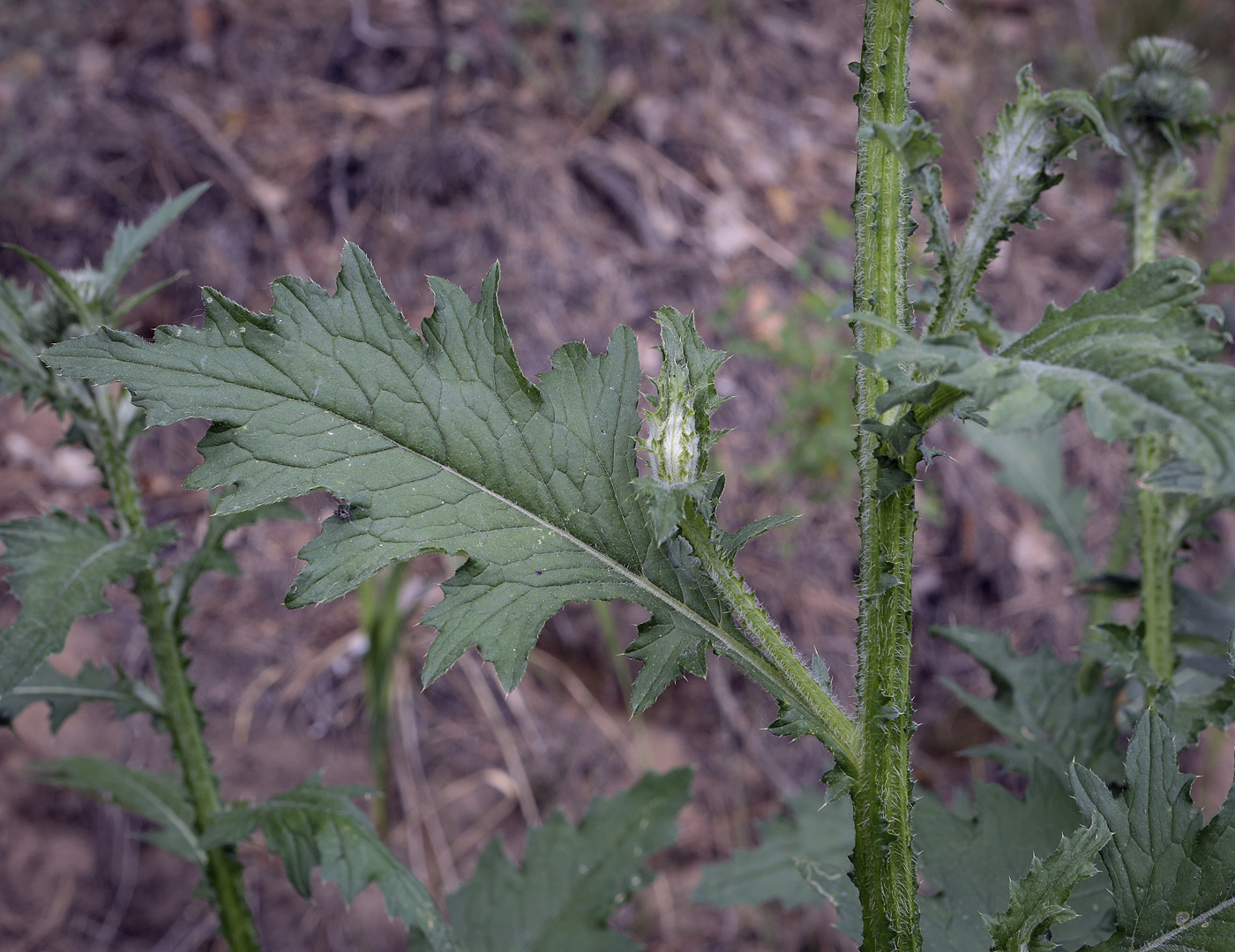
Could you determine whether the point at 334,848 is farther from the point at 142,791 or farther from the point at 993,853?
the point at 993,853

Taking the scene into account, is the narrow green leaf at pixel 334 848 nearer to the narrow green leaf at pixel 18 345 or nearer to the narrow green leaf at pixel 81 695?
the narrow green leaf at pixel 81 695

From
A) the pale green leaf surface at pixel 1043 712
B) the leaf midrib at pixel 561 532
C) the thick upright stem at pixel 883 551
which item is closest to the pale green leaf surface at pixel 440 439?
the leaf midrib at pixel 561 532

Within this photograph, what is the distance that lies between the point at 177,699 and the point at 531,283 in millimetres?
3027

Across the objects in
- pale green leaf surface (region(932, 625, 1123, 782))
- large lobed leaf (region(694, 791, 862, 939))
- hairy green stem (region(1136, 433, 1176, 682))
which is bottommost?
large lobed leaf (region(694, 791, 862, 939))

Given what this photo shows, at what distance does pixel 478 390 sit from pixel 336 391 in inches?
7.6

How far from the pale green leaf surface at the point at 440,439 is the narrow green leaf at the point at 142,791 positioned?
0.91m

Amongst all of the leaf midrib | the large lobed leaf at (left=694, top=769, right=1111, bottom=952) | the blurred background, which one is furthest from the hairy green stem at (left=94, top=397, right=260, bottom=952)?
the blurred background

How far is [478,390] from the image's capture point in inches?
49.9

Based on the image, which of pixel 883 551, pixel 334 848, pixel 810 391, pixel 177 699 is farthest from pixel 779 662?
pixel 810 391

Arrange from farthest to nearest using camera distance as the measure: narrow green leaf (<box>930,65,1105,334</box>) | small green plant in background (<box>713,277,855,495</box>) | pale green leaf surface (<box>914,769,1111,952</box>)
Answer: small green plant in background (<box>713,277,855,495</box>) < pale green leaf surface (<box>914,769,1111,952</box>) < narrow green leaf (<box>930,65,1105,334</box>)

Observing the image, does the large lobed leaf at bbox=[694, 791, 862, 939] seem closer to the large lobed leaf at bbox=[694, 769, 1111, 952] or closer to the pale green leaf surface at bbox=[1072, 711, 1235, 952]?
the large lobed leaf at bbox=[694, 769, 1111, 952]

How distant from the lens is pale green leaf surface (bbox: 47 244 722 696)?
1.19m

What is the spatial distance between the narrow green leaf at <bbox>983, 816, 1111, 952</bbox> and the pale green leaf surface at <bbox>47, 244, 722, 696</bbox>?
1.59 ft

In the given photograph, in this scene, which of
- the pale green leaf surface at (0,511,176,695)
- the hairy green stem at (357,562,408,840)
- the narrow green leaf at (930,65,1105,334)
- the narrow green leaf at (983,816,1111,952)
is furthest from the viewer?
the hairy green stem at (357,562,408,840)
